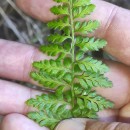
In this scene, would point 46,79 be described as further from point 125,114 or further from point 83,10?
point 125,114

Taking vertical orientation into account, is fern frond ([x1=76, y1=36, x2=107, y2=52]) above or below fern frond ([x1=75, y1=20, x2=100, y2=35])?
below

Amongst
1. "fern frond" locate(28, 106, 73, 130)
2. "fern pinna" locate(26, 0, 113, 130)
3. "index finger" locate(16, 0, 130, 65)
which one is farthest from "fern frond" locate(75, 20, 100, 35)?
"fern frond" locate(28, 106, 73, 130)

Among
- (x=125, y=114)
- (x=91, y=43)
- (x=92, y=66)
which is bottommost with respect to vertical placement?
(x=125, y=114)

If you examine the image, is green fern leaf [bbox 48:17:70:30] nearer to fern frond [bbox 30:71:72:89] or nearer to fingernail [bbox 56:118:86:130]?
fern frond [bbox 30:71:72:89]

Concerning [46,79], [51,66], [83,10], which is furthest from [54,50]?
[83,10]

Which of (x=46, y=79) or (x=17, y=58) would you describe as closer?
(x=46, y=79)

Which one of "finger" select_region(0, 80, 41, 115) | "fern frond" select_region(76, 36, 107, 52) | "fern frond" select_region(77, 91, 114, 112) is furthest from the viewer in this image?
"finger" select_region(0, 80, 41, 115)

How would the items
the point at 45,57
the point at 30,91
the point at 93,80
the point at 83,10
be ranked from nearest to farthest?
the point at 83,10
the point at 93,80
the point at 45,57
the point at 30,91
